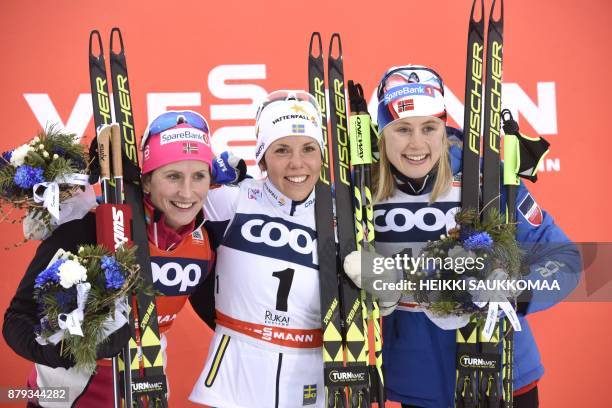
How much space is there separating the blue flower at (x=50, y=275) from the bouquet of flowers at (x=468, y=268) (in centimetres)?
102

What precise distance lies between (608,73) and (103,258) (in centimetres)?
281

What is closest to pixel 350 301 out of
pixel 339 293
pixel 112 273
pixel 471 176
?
pixel 339 293

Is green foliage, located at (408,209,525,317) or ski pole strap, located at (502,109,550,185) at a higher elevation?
ski pole strap, located at (502,109,550,185)

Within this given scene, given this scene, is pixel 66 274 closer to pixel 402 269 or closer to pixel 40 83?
pixel 402 269

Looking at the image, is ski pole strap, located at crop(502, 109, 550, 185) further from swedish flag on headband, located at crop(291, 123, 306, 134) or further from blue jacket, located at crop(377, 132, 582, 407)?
swedish flag on headband, located at crop(291, 123, 306, 134)

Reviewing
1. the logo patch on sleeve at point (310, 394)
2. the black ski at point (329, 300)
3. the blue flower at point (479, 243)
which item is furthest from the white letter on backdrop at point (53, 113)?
the blue flower at point (479, 243)

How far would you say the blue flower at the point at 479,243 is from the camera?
91.0 inches

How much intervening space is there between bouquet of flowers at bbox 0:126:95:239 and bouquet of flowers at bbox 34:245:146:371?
0.71 ft

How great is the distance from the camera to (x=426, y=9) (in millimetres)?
3824

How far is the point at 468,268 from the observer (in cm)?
232

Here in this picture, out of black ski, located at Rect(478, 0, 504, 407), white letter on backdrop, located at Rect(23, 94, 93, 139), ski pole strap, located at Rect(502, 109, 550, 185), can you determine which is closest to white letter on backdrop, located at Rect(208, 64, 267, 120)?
white letter on backdrop, located at Rect(23, 94, 93, 139)

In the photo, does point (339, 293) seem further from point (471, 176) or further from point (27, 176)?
point (27, 176)

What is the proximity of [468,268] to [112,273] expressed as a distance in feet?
3.31

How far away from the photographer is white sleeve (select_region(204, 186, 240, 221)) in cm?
263
